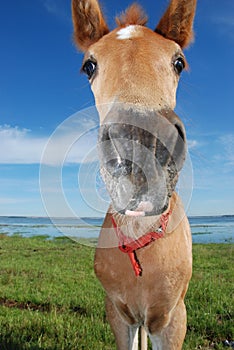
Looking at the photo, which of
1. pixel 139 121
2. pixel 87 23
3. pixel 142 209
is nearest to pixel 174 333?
pixel 142 209

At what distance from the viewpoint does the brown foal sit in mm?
1908

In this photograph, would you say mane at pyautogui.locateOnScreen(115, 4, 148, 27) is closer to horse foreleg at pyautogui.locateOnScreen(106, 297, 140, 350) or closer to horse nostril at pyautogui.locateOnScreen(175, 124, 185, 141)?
horse nostril at pyautogui.locateOnScreen(175, 124, 185, 141)

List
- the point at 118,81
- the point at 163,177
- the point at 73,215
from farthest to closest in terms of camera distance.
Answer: the point at 73,215 → the point at 118,81 → the point at 163,177

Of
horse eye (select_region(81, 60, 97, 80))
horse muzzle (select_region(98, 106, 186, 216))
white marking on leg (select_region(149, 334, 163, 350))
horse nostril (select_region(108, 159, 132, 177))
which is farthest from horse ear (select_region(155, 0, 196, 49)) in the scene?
white marking on leg (select_region(149, 334, 163, 350))

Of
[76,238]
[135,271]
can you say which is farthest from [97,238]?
[135,271]

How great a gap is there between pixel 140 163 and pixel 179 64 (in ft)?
3.91

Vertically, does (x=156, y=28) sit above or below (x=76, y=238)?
above

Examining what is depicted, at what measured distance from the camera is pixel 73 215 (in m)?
2.66

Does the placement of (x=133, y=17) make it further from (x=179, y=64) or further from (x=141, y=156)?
(x=141, y=156)

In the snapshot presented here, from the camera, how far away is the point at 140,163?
1.86 meters

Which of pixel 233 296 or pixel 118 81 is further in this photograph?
pixel 233 296

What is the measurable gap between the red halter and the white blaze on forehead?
4.48ft

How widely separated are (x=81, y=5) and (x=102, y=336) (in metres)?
3.77

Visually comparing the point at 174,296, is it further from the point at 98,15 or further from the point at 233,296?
the point at 233,296
